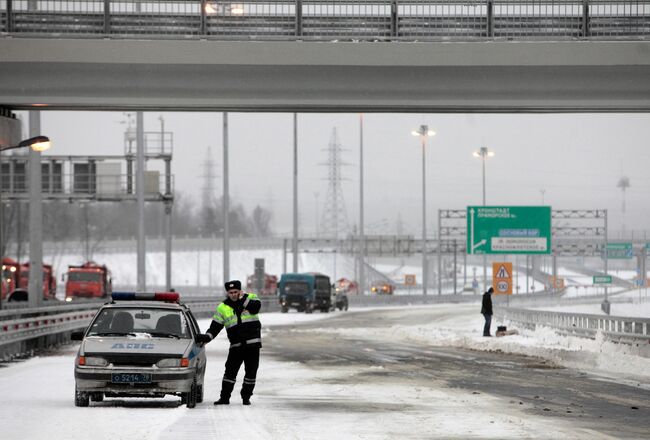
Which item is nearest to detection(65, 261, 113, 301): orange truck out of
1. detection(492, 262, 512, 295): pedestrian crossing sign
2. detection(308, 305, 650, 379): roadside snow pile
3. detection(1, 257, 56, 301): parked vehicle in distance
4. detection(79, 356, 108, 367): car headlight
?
detection(1, 257, 56, 301): parked vehicle in distance

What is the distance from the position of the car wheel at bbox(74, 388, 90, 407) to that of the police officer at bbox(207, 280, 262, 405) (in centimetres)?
189

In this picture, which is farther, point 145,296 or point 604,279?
point 604,279

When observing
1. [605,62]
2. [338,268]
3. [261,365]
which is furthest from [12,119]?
[338,268]

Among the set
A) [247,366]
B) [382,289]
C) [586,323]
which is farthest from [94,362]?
[382,289]

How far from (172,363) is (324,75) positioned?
11.8 metres

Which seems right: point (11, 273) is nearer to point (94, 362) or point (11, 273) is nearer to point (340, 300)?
point (340, 300)

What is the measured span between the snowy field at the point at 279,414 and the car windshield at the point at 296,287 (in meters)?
48.1

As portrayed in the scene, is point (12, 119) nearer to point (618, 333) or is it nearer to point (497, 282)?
point (618, 333)

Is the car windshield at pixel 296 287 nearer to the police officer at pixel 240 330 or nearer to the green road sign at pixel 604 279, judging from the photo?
the green road sign at pixel 604 279

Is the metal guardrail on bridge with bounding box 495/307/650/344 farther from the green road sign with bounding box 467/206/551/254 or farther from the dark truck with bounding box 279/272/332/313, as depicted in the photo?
the dark truck with bounding box 279/272/332/313

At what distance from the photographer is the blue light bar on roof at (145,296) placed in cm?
1753

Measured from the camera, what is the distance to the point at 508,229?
5716 centimetres

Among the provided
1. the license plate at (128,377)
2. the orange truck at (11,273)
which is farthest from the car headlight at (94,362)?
the orange truck at (11,273)

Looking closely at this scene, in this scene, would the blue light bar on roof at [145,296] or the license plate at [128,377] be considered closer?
the license plate at [128,377]
